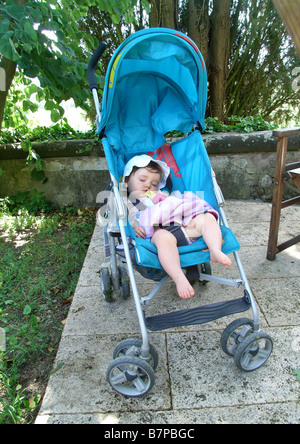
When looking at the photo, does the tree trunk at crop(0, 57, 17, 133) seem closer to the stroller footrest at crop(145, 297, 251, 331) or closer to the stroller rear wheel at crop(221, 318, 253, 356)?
the stroller footrest at crop(145, 297, 251, 331)

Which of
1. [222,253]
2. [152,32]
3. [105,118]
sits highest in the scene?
[152,32]

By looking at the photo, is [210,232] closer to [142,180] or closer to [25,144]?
[142,180]

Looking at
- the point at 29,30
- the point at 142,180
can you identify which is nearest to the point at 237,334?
the point at 142,180

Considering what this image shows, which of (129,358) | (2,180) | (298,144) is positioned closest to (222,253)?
(129,358)

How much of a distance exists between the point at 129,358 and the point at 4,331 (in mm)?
1168

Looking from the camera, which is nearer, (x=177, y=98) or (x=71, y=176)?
(x=177, y=98)

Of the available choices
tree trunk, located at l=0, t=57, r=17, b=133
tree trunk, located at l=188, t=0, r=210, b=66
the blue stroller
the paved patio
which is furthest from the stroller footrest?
tree trunk, located at l=188, t=0, r=210, b=66

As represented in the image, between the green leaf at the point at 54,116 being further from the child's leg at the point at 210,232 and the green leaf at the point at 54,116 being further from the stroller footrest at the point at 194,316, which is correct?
the stroller footrest at the point at 194,316

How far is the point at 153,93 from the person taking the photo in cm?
278

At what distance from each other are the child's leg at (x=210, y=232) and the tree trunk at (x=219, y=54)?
3.59m

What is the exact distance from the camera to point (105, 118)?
235 centimetres

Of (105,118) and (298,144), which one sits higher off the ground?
(105,118)

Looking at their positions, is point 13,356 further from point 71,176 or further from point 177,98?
point 71,176

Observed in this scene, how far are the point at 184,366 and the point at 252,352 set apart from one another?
16.1 inches
